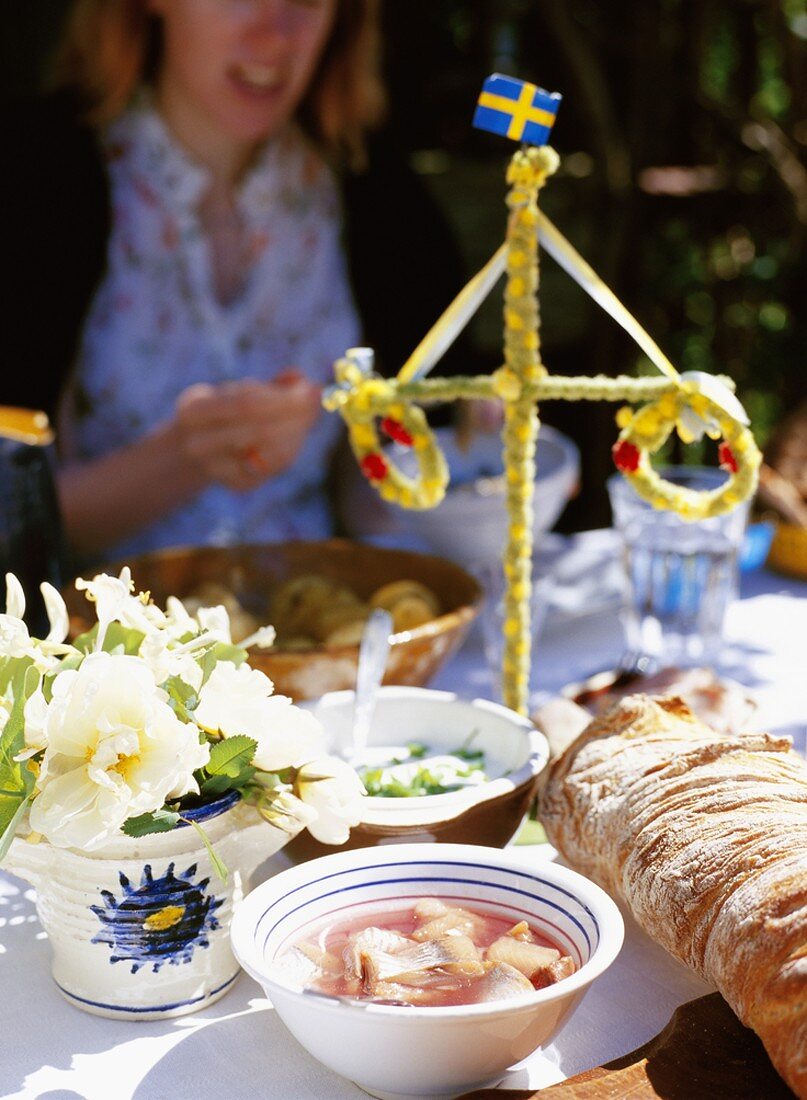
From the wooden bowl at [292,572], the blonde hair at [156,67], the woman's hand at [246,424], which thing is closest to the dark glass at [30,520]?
the wooden bowl at [292,572]

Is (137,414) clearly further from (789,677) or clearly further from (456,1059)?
(456,1059)

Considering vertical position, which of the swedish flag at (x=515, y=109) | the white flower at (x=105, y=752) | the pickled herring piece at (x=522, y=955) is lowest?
the pickled herring piece at (x=522, y=955)

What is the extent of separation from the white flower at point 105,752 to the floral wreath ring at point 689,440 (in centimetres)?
42

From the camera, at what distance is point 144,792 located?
0.70 meters

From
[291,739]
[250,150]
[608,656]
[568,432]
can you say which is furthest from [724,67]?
[291,739]

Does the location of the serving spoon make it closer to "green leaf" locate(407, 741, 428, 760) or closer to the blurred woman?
"green leaf" locate(407, 741, 428, 760)

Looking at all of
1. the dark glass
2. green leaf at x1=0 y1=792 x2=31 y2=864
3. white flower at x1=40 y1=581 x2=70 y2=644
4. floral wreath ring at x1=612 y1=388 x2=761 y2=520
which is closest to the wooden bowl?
the dark glass

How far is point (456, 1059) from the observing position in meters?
0.66

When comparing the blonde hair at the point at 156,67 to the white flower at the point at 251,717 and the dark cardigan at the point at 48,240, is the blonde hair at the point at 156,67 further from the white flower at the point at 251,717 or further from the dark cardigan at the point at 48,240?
the white flower at the point at 251,717

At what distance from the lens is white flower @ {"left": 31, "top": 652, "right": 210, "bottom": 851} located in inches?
27.3

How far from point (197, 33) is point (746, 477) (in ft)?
4.60

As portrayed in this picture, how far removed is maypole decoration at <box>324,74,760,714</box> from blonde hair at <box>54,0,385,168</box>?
121cm

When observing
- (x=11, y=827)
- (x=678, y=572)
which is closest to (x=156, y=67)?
(x=678, y=572)

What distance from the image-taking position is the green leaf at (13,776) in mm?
719
